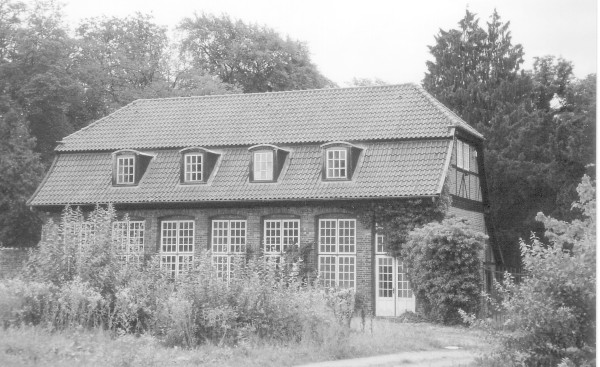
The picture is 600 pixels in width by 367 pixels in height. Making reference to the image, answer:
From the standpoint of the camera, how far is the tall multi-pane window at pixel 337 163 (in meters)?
27.4

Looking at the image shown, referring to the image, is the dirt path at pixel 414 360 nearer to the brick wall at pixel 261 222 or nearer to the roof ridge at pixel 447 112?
the brick wall at pixel 261 222

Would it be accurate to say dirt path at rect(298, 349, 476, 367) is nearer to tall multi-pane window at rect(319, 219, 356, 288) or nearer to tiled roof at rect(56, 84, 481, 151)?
tall multi-pane window at rect(319, 219, 356, 288)

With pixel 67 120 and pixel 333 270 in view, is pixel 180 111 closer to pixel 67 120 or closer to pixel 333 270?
pixel 67 120

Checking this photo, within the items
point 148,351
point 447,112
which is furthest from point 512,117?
point 148,351

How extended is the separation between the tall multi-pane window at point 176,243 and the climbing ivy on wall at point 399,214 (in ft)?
18.1

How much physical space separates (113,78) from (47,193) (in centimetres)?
432

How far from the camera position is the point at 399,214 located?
1032 inches

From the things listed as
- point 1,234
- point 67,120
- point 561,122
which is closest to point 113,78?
point 67,120

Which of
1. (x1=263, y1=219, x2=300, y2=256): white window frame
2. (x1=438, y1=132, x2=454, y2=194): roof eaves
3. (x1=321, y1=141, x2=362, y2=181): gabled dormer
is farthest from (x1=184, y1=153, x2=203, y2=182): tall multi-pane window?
(x1=438, y1=132, x2=454, y2=194): roof eaves

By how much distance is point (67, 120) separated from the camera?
103 ft

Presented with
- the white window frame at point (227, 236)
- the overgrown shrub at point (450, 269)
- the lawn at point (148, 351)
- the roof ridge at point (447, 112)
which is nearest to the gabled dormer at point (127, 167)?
the white window frame at point (227, 236)

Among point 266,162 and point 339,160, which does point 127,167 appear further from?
point 339,160

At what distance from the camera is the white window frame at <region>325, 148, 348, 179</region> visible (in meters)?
27.4

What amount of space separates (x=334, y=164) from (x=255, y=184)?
252 cm
